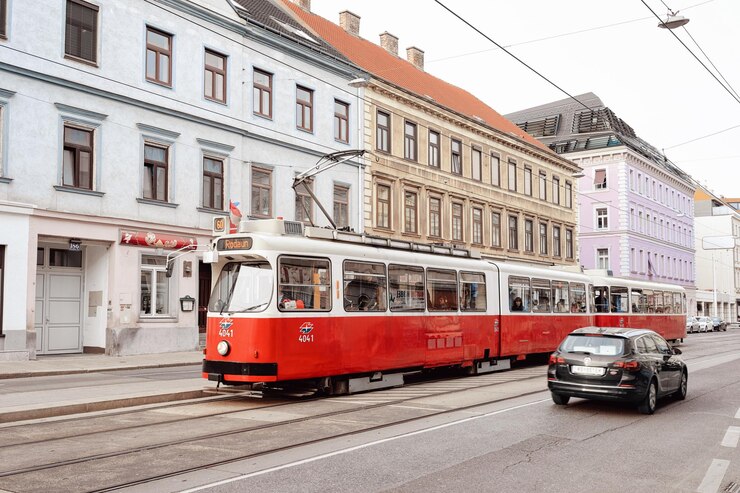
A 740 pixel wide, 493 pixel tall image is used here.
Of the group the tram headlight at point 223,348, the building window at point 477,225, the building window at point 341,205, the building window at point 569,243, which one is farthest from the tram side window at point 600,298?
the building window at point 569,243

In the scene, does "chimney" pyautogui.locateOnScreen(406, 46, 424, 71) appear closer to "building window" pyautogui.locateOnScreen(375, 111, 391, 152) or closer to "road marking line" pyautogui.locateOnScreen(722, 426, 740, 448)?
"building window" pyautogui.locateOnScreen(375, 111, 391, 152)

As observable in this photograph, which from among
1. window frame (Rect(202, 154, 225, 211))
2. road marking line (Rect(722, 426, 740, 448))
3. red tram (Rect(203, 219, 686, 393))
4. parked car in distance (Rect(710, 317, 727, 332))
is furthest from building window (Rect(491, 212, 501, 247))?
road marking line (Rect(722, 426, 740, 448))

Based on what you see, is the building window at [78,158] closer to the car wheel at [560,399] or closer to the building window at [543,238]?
the car wheel at [560,399]

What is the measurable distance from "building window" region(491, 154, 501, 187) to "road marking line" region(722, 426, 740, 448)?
31.0m

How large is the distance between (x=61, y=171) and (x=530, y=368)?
14.1 meters

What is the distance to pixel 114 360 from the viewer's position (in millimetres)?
20359

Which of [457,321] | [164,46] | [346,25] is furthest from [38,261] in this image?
[346,25]

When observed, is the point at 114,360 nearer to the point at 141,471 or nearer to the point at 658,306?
the point at 141,471

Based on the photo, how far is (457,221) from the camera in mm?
37688

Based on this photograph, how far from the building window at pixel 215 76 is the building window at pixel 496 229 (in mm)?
19374

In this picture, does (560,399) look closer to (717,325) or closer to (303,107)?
(303,107)

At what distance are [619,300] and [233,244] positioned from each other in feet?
62.0

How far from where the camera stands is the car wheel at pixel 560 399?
40.9 feet

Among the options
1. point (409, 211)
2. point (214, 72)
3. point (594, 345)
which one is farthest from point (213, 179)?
point (594, 345)
